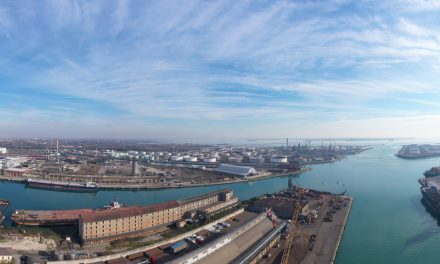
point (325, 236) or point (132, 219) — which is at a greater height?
point (132, 219)

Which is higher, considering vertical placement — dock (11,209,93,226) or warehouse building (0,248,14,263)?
warehouse building (0,248,14,263)

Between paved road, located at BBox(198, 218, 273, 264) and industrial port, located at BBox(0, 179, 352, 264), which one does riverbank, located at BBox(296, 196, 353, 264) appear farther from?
paved road, located at BBox(198, 218, 273, 264)

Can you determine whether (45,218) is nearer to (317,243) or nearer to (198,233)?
(198,233)

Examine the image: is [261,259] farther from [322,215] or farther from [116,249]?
[322,215]

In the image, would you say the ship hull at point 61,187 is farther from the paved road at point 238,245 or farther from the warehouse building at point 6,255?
the paved road at point 238,245

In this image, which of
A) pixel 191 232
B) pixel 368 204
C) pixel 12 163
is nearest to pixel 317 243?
pixel 191 232

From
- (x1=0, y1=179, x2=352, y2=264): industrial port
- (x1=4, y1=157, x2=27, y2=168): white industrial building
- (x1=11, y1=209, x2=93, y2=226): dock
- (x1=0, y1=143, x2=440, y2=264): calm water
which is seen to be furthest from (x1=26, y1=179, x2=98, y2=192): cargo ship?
(x1=4, y1=157, x2=27, y2=168): white industrial building
